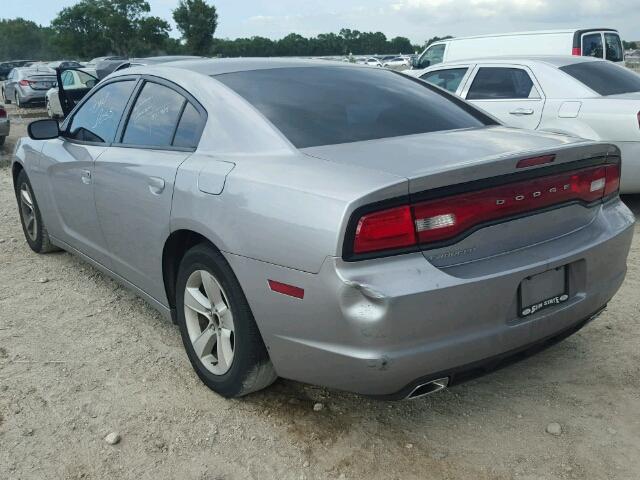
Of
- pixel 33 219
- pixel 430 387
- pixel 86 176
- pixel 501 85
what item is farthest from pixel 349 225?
pixel 501 85

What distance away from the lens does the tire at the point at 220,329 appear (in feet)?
8.65

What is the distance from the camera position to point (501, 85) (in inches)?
277

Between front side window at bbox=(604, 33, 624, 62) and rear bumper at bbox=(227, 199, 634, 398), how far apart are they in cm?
1011

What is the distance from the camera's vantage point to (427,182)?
2.20 m

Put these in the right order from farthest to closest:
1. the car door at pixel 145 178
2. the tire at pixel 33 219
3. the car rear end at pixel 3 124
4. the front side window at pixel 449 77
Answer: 1. the car rear end at pixel 3 124
2. the front side window at pixel 449 77
3. the tire at pixel 33 219
4. the car door at pixel 145 178

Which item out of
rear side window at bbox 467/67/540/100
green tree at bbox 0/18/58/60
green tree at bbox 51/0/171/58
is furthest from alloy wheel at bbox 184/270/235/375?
green tree at bbox 0/18/58/60

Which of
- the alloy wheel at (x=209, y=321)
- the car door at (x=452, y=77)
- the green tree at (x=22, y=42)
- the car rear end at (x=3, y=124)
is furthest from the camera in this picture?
the green tree at (x=22, y=42)

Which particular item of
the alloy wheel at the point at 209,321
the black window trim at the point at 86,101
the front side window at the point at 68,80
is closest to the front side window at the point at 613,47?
the black window trim at the point at 86,101

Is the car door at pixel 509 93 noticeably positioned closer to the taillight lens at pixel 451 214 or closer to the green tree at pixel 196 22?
the taillight lens at pixel 451 214

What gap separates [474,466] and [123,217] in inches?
83.3

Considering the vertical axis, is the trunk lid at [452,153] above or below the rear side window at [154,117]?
below

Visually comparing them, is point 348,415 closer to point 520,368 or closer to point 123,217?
point 520,368

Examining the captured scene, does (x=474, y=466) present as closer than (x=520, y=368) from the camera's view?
Yes

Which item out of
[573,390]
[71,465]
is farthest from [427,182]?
[71,465]
